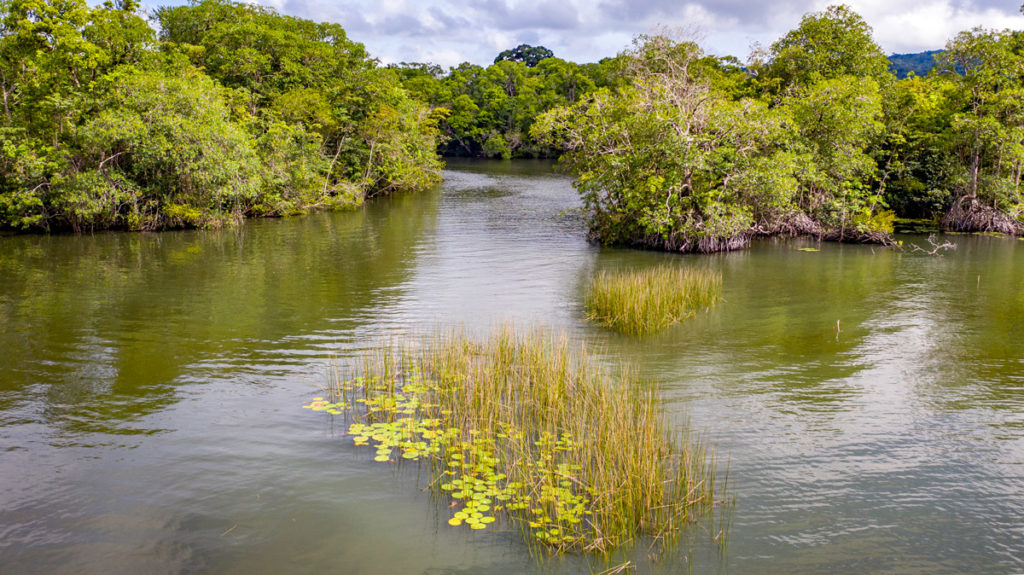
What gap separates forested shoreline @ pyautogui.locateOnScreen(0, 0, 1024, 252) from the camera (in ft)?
73.9

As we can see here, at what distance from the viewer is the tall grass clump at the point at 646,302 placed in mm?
12930

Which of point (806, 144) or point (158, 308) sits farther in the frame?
point (806, 144)

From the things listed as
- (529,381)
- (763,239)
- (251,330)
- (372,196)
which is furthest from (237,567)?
(372,196)

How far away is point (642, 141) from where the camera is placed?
2300cm

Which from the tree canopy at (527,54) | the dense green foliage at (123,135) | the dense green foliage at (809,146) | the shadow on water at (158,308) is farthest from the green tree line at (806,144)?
the tree canopy at (527,54)

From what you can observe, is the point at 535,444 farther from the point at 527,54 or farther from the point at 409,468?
the point at 527,54

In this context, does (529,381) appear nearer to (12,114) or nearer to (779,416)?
(779,416)

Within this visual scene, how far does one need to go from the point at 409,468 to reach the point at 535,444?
4.68 feet

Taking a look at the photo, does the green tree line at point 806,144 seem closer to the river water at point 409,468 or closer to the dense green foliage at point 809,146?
the dense green foliage at point 809,146

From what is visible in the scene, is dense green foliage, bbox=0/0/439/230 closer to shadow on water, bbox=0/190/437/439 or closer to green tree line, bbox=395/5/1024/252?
shadow on water, bbox=0/190/437/439

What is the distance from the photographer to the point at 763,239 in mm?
25984

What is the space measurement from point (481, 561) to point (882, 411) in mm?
6381

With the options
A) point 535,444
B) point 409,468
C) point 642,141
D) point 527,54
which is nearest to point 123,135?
point 642,141

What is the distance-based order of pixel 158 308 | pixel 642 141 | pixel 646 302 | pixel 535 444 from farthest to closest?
1. pixel 642 141
2. pixel 158 308
3. pixel 646 302
4. pixel 535 444
